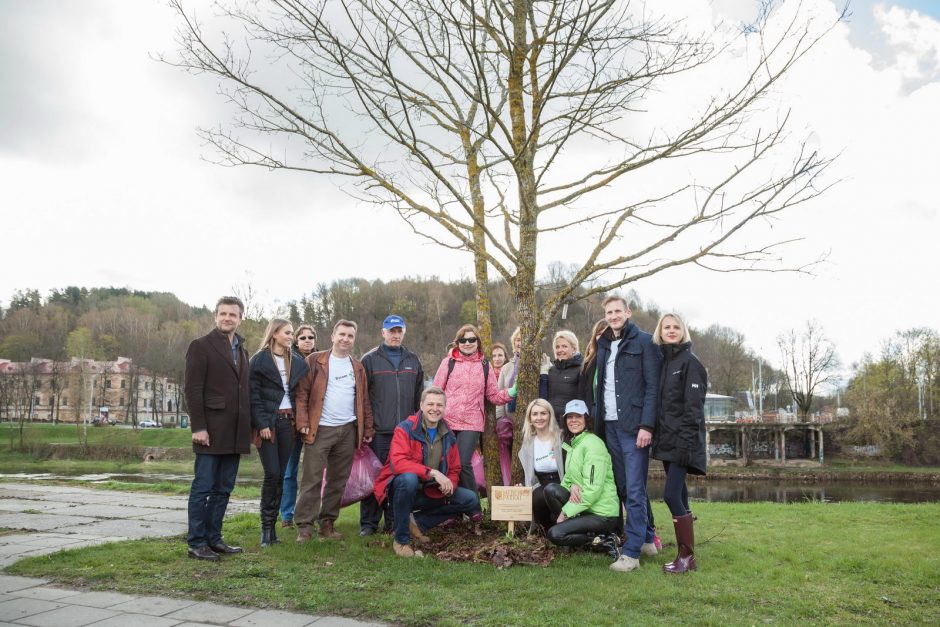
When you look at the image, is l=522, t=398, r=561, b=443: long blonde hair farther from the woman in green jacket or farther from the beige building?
the beige building

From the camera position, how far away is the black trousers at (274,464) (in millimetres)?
5863

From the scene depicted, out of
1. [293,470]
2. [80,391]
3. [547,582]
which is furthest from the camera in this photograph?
[80,391]

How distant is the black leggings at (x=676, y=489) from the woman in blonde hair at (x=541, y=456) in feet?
3.46

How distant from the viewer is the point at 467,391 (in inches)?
252

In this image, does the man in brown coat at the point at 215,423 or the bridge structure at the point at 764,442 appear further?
the bridge structure at the point at 764,442

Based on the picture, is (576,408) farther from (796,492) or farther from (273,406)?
(796,492)

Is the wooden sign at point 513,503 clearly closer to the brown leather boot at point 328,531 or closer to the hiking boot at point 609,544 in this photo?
the hiking boot at point 609,544

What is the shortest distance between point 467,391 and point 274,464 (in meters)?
1.99

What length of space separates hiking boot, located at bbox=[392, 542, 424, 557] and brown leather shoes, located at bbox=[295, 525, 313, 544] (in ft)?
3.33

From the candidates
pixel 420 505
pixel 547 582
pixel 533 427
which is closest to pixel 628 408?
pixel 533 427

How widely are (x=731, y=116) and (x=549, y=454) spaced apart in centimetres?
378

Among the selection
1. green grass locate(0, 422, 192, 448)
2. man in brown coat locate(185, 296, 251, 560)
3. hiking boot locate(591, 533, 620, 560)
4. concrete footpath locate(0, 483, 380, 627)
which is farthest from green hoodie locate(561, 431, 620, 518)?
green grass locate(0, 422, 192, 448)

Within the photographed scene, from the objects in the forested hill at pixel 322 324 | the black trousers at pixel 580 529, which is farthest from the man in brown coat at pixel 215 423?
the forested hill at pixel 322 324

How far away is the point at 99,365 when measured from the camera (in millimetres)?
70750
